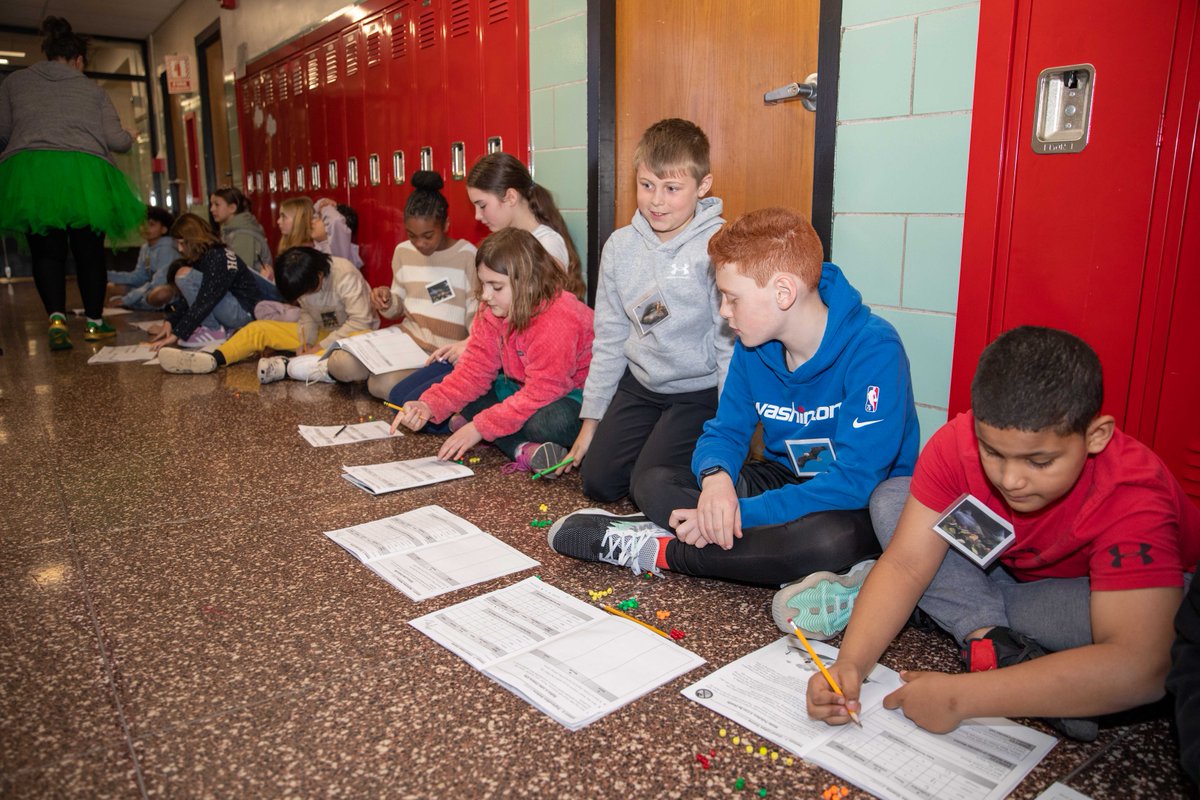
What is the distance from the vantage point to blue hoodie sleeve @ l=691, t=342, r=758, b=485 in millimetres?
1593

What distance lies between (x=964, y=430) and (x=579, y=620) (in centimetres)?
65

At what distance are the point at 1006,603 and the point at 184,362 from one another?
10.6ft

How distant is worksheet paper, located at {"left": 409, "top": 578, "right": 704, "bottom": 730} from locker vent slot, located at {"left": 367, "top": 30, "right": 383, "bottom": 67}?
10.6ft

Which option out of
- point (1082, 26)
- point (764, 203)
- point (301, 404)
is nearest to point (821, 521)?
point (1082, 26)

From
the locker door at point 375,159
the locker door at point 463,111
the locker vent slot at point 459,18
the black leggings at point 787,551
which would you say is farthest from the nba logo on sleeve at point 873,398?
the locker door at point 375,159

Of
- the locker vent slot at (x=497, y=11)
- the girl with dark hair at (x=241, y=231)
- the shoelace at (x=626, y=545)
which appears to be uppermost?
the locker vent slot at (x=497, y=11)

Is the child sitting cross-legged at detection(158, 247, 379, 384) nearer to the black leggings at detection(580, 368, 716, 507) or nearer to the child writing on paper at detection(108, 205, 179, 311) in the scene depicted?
the black leggings at detection(580, 368, 716, 507)

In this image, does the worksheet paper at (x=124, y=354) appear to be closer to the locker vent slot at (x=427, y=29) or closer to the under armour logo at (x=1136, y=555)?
the locker vent slot at (x=427, y=29)

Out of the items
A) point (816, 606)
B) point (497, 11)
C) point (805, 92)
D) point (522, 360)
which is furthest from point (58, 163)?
point (816, 606)

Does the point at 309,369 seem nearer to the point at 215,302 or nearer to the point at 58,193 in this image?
the point at 215,302

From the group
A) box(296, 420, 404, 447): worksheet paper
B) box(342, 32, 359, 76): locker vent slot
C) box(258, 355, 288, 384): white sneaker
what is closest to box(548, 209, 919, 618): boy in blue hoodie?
box(296, 420, 404, 447): worksheet paper

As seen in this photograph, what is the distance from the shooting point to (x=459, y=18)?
324 centimetres

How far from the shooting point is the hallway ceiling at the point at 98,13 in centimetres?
769

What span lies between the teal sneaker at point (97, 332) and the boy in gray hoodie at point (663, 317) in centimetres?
350
